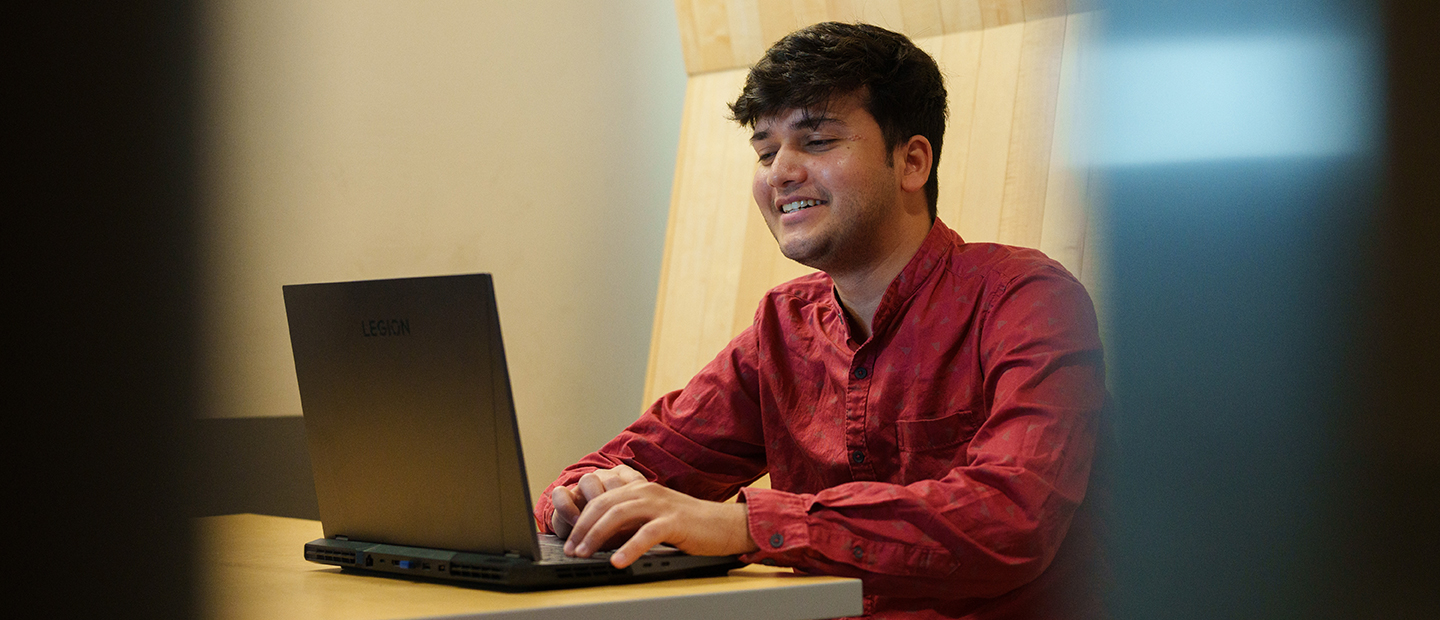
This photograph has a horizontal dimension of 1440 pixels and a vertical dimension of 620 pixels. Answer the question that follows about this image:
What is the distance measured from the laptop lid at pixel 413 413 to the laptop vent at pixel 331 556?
21 mm

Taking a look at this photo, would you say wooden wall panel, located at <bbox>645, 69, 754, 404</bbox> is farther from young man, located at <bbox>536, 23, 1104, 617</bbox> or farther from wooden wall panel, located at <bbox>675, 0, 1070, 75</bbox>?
young man, located at <bbox>536, 23, 1104, 617</bbox>

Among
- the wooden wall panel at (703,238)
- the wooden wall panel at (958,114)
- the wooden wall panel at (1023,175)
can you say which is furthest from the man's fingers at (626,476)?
the wooden wall panel at (703,238)

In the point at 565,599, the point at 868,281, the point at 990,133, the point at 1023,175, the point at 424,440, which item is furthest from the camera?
the point at 990,133

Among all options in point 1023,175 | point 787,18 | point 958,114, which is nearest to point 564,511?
point 1023,175

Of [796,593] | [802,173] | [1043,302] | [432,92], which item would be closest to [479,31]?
[432,92]

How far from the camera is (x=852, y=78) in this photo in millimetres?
1436

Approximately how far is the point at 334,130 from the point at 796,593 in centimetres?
174

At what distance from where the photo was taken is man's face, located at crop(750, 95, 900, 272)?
142 cm

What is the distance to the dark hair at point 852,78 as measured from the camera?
1.43 metres

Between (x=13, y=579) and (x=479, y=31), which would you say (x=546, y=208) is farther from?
(x=13, y=579)

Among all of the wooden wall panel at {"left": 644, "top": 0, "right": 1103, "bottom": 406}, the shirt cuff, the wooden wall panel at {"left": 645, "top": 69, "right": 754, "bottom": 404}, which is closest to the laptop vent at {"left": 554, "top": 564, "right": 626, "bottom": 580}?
the shirt cuff

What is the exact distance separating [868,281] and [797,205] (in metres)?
0.13

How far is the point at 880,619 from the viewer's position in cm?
112

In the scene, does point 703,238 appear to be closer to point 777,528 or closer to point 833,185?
point 833,185
